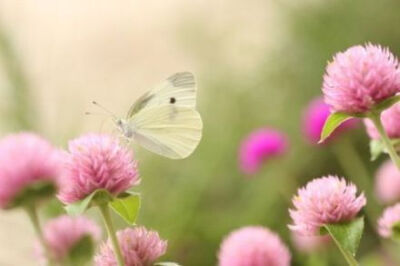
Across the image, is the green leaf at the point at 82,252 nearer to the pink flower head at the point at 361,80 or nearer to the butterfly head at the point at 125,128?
the butterfly head at the point at 125,128

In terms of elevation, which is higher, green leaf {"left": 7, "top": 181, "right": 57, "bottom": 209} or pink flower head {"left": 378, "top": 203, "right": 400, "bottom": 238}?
green leaf {"left": 7, "top": 181, "right": 57, "bottom": 209}

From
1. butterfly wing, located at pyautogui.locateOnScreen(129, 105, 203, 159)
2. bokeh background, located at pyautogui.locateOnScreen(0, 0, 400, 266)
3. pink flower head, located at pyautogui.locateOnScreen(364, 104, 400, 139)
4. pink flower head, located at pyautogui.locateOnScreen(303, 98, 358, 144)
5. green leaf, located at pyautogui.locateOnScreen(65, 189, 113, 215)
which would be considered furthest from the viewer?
bokeh background, located at pyautogui.locateOnScreen(0, 0, 400, 266)

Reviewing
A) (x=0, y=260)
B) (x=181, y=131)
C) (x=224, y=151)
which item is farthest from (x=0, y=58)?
(x=181, y=131)

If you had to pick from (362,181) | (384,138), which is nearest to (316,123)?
(362,181)

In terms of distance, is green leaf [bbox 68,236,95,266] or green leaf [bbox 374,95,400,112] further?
green leaf [bbox 68,236,95,266]

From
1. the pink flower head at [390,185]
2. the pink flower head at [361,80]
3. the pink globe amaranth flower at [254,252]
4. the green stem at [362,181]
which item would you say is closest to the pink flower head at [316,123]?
the green stem at [362,181]

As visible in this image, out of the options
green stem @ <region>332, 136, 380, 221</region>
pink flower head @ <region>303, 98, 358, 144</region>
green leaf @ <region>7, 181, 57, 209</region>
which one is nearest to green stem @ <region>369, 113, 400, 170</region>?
green leaf @ <region>7, 181, 57, 209</region>

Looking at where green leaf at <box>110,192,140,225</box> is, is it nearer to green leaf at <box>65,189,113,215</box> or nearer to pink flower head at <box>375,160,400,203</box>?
green leaf at <box>65,189,113,215</box>

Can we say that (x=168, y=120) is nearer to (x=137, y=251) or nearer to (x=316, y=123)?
(x=137, y=251)
